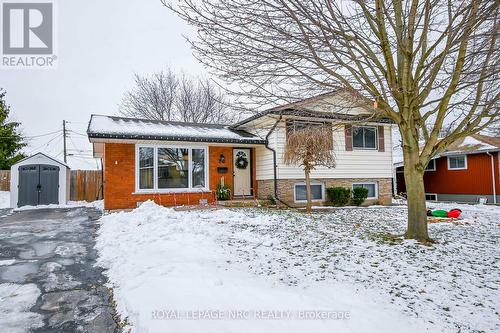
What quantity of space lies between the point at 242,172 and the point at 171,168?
9.93 feet

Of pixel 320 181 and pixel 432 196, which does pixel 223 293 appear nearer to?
pixel 320 181

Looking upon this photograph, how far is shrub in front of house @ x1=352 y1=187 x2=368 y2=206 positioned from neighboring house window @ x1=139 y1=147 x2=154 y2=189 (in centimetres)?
808

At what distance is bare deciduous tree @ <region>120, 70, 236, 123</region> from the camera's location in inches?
967

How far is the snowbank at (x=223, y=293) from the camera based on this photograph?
8.57 feet

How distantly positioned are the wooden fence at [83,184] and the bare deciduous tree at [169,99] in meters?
8.86

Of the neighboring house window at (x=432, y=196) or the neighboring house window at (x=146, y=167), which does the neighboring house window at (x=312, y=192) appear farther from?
the neighboring house window at (x=432, y=196)

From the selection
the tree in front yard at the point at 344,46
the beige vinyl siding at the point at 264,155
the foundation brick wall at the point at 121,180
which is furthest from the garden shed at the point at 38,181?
the tree in front yard at the point at 344,46

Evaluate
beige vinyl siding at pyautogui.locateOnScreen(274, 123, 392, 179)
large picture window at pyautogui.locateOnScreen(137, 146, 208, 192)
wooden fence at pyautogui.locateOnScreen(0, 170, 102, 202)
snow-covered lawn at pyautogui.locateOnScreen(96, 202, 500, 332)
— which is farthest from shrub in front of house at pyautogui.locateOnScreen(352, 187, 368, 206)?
wooden fence at pyautogui.locateOnScreen(0, 170, 102, 202)

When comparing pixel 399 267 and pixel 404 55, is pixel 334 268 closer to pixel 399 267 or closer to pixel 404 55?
pixel 399 267

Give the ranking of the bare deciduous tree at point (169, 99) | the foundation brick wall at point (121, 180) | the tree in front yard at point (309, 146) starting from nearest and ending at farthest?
the tree in front yard at point (309, 146), the foundation brick wall at point (121, 180), the bare deciduous tree at point (169, 99)

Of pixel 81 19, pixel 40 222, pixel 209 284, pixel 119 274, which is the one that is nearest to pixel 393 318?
pixel 209 284

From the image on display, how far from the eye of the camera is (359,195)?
12.5m

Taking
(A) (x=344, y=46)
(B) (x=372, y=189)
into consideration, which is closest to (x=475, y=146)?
(B) (x=372, y=189)

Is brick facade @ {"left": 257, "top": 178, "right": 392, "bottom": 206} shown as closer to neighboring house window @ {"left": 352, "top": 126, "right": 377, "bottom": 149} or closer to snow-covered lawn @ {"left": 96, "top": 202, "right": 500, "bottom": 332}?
neighboring house window @ {"left": 352, "top": 126, "right": 377, "bottom": 149}
